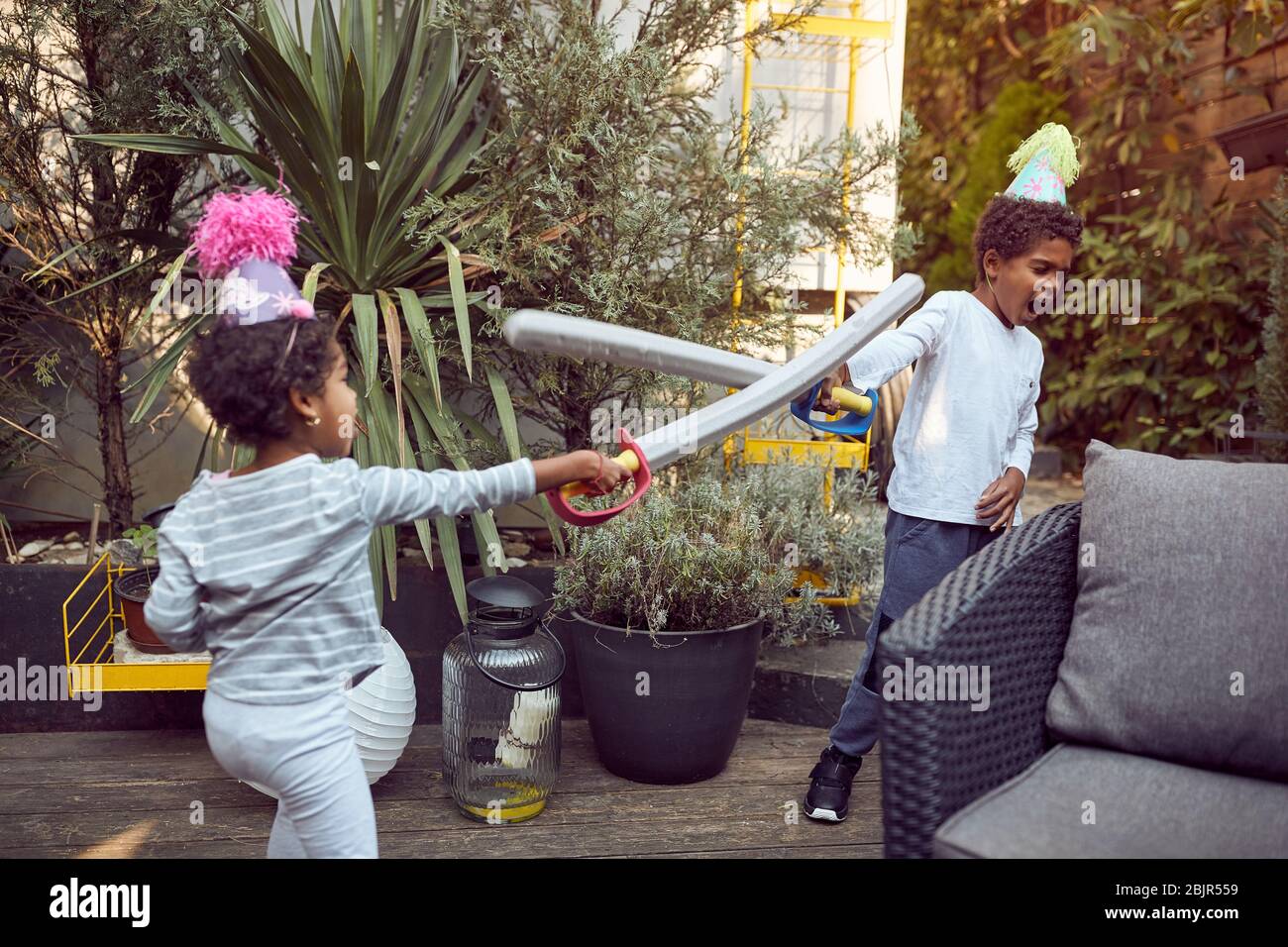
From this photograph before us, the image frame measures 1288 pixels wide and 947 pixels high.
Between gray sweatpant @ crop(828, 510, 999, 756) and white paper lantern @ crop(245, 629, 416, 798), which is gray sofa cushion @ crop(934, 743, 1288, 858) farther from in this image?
white paper lantern @ crop(245, 629, 416, 798)

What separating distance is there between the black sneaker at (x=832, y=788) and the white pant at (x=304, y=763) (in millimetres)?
1187

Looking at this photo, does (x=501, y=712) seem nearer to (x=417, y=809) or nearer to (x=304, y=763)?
(x=417, y=809)

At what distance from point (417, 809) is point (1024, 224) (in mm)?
1858

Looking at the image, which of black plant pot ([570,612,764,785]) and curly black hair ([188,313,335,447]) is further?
black plant pot ([570,612,764,785])

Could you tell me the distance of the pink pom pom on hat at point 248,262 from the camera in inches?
58.8

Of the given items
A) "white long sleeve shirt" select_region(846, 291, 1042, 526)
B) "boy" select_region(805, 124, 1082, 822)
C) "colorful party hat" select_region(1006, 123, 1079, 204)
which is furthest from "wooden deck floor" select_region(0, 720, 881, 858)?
"colorful party hat" select_region(1006, 123, 1079, 204)

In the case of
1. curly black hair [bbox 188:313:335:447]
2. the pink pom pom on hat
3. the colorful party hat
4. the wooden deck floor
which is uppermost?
the colorful party hat

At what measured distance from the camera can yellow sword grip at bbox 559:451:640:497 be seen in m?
1.54

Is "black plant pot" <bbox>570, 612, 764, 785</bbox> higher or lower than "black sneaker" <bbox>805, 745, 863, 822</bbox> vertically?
higher

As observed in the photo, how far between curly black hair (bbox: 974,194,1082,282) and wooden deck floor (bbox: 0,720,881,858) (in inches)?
51.9

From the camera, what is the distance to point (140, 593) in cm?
263

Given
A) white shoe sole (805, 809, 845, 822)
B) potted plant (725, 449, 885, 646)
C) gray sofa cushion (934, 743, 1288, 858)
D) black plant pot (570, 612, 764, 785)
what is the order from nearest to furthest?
gray sofa cushion (934, 743, 1288, 858) < white shoe sole (805, 809, 845, 822) < black plant pot (570, 612, 764, 785) < potted plant (725, 449, 885, 646)

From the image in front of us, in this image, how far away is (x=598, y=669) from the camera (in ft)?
8.29
